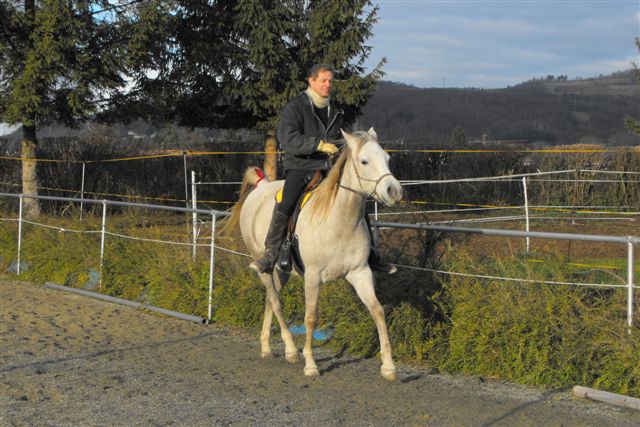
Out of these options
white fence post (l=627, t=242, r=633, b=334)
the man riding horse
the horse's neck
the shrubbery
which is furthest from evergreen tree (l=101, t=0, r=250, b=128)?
white fence post (l=627, t=242, r=633, b=334)

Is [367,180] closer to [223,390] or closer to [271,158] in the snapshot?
[223,390]

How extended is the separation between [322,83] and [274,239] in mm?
1503

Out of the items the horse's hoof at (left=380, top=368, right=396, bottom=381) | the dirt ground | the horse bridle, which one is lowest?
the dirt ground

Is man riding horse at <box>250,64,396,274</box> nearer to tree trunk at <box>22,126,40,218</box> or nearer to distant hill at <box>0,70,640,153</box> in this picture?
tree trunk at <box>22,126,40,218</box>

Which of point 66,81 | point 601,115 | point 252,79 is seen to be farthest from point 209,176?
point 601,115

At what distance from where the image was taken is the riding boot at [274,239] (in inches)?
292

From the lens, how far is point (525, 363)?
6953 mm

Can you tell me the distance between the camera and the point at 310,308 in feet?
23.4

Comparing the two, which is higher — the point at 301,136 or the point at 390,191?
the point at 301,136

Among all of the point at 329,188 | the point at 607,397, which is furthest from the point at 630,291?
the point at 329,188

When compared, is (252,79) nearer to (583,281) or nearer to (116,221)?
(116,221)

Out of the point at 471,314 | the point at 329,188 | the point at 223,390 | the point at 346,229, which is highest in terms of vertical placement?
the point at 329,188

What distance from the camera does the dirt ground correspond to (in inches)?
229

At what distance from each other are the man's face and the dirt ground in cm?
258
